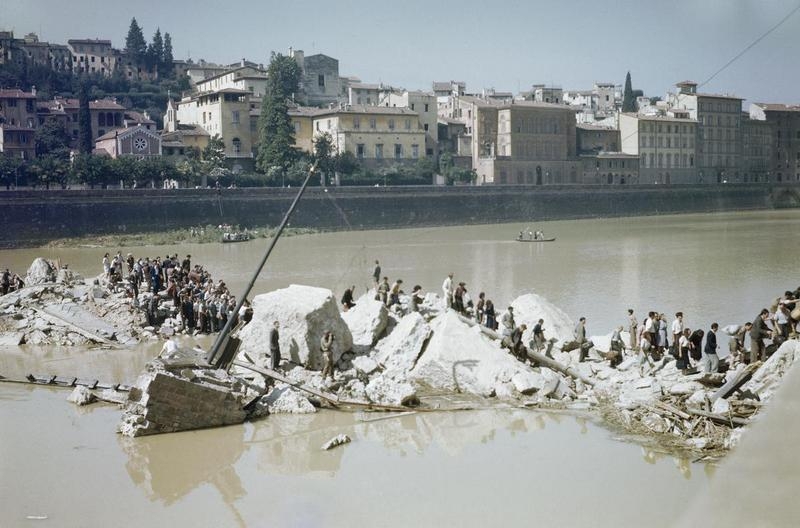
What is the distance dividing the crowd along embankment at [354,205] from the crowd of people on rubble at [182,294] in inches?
634

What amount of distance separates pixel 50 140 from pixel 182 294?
111 feet

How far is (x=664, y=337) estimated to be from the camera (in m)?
8.02

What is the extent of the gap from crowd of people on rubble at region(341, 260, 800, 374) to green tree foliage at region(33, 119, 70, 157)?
35.3 metres

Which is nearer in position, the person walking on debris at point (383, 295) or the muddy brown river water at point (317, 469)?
the muddy brown river water at point (317, 469)

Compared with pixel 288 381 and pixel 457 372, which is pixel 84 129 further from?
pixel 457 372

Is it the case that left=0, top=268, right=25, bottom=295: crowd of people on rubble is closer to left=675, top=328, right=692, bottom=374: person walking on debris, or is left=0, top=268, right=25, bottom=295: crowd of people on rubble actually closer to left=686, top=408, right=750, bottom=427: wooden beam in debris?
left=675, top=328, right=692, bottom=374: person walking on debris

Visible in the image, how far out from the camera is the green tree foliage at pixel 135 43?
63.5 metres

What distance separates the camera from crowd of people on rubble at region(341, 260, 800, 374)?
22.2 ft

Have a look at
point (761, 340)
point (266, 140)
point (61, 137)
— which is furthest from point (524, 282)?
point (61, 137)

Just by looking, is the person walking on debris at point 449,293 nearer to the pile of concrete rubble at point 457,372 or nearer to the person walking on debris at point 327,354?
the pile of concrete rubble at point 457,372

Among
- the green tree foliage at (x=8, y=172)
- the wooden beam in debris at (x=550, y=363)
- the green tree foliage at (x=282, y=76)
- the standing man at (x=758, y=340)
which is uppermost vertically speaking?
the green tree foliage at (x=282, y=76)

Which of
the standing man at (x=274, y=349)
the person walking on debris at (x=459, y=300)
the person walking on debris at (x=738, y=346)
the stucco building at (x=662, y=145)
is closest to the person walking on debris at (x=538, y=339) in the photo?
the person walking on debris at (x=459, y=300)

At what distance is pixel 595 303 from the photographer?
47.1 feet

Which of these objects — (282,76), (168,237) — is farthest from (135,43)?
(168,237)
